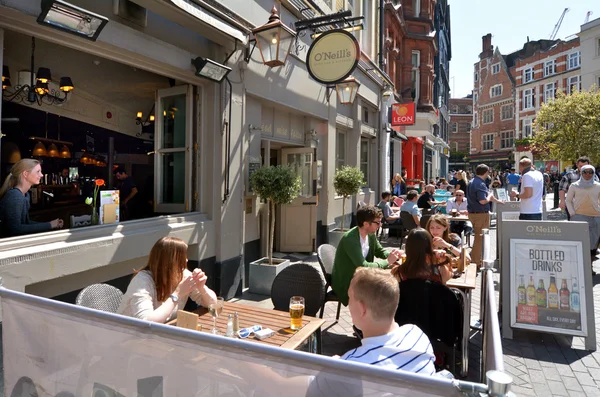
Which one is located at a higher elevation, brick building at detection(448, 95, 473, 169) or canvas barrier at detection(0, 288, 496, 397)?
brick building at detection(448, 95, 473, 169)

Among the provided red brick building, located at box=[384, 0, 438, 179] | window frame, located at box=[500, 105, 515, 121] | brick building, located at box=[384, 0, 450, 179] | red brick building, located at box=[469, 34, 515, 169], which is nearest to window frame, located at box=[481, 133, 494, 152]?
red brick building, located at box=[469, 34, 515, 169]

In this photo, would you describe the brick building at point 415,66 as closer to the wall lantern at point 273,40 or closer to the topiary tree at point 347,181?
the topiary tree at point 347,181

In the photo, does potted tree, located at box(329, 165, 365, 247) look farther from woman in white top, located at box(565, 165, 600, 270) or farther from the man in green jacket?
the man in green jacket

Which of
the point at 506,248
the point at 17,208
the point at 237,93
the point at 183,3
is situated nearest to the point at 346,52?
the point at 237,93

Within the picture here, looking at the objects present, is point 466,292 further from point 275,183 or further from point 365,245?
point 275,183

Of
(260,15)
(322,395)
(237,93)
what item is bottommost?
(322,395)

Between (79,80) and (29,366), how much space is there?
21.1ft

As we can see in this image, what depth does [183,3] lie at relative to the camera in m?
4.49

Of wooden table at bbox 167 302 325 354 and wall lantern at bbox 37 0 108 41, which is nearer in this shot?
wooden table at bbox 167 302 325 354

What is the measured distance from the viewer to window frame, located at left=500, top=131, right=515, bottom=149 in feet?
156

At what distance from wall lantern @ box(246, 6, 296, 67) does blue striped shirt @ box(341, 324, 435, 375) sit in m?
4.98

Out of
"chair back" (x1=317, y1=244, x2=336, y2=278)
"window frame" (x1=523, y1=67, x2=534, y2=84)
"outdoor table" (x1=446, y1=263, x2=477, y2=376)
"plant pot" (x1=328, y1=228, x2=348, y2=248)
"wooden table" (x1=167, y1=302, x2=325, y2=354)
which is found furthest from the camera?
"window frame" (x1=523, y1=67, x2=534, y2=84)

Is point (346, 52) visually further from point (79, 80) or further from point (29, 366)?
point (29, 366)

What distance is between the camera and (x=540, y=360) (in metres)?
3.97
